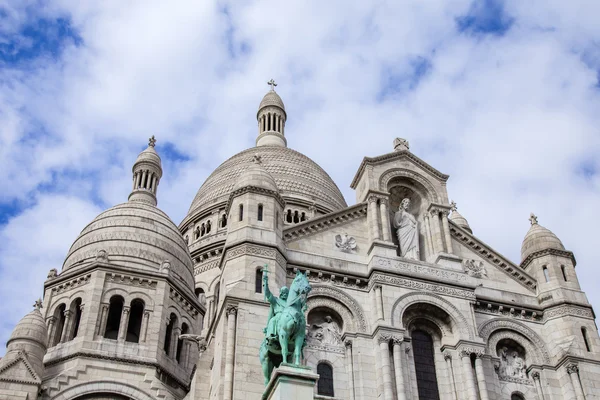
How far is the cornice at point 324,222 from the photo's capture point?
89.3 feet

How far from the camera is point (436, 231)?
2906 cm

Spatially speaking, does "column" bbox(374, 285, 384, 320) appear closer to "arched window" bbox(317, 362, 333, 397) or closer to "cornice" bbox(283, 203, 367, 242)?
"arched window" bbox(317, 362, 333, 397)

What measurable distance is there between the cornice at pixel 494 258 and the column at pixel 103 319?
45.0 ft

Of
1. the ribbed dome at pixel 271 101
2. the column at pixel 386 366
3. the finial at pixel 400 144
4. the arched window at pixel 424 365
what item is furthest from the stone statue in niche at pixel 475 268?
the ribbed dome at pixel 271 101

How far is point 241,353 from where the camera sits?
74.9 ft

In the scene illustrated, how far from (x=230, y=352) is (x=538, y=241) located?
43.6ft

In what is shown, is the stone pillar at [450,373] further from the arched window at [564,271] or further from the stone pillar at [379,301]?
the arched window at [564,271]

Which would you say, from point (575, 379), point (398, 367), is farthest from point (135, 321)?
point (575, 379)

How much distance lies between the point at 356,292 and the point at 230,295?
4675mm

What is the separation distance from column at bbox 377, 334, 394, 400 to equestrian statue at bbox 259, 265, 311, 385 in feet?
15.0

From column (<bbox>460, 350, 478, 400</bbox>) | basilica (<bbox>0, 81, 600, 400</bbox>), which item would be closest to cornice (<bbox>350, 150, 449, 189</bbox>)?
basilica (<bbox>0, 81, 600, 400</bbox>)

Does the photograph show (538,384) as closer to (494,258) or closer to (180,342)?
(494,258)

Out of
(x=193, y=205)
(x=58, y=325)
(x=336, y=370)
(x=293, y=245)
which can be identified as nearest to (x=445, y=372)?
(x=336, y=370)

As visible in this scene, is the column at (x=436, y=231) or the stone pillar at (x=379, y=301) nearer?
the stone pillar at (x=379, y=301)
